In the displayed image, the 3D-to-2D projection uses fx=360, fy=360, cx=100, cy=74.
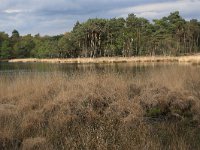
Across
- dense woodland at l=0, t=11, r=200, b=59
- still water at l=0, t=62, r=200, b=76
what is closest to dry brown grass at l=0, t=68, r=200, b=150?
still water at l=0, t=62, r=200, b=76

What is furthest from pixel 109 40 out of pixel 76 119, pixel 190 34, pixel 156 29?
pixel 76 119

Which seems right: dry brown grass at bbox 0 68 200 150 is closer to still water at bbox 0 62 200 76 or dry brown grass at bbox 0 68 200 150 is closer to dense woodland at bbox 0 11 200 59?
still water at bbox 0 62 200 76

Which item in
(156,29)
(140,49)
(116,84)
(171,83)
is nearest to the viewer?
(116,84)

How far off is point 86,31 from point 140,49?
39.0 ft

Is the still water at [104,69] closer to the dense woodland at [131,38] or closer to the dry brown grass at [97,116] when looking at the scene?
the dry brown grass at [97,116]

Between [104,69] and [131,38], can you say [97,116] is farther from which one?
[131,38]

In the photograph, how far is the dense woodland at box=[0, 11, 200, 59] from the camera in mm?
68688

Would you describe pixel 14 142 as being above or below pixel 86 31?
below

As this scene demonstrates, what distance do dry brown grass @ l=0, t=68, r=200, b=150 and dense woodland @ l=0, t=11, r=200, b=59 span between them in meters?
54.7

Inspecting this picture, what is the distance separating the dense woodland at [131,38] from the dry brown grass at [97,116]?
54.7 metres

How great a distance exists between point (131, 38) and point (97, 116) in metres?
62.4

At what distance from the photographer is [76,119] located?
8.33 meters

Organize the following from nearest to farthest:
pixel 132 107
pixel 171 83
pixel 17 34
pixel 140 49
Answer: pixel 132 107 < pixel 171 83 < pixel 140 49 < pixel 17 34

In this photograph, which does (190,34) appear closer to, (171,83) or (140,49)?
(140,49)
